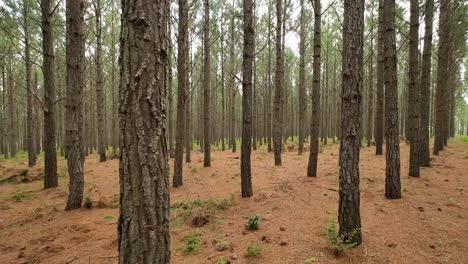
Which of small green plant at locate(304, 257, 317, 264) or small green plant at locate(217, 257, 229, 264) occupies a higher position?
small green plant at locate(304, 257, 317, 264)

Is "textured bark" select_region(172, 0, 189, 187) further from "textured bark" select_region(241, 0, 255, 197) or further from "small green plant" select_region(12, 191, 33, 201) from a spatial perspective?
"small green plant" select_region(12, 191, 33, 201)

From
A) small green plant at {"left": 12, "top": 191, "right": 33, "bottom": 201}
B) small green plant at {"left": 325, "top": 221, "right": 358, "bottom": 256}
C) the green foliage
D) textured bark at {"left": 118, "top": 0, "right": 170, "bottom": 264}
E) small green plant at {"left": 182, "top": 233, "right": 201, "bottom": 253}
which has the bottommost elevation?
small green plant at {"left": 12, "top": 191, "right": 33, "bottom": 201}

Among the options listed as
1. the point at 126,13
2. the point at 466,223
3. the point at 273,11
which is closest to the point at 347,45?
the point at 126,13

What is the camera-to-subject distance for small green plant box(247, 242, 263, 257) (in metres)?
3.96

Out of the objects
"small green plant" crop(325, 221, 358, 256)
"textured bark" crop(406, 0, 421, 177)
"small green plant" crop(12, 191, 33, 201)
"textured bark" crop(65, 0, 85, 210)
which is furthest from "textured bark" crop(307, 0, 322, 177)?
"small green plant" crop(12, 191, 33, 201)

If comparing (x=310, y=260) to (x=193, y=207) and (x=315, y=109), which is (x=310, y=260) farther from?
(x=315, y=109)

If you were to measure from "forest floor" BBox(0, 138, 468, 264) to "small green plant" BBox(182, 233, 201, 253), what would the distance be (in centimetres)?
1

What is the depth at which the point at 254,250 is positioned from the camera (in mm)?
4012

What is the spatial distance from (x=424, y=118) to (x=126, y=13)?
10280 mm

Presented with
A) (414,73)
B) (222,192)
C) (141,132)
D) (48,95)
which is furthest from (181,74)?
(141,132)

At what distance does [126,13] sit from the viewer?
6.52 feet

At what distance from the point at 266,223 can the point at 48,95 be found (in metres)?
7.32

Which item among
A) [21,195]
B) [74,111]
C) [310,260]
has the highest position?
[74,111]

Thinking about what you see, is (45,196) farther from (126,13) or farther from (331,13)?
(331,13)
